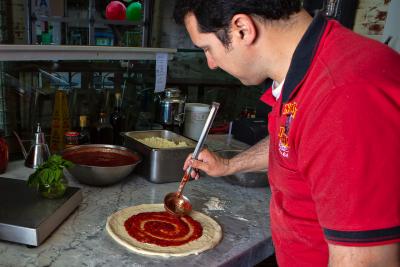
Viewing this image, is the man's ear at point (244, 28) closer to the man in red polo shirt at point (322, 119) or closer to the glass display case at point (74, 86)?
the man in red polo shirt at point (322, 119)

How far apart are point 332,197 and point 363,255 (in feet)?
0.35

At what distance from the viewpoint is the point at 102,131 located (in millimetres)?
1807

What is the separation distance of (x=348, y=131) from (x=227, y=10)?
0.37 metres

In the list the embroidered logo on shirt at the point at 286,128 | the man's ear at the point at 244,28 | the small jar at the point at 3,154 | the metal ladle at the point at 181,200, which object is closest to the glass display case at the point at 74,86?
the small jar at the point at 3,154

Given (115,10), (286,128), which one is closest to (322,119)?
(286,128)

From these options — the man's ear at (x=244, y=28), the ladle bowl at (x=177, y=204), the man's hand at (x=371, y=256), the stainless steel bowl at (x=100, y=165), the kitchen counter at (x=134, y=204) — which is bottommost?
the kitchen counter at (x=134, y=204)

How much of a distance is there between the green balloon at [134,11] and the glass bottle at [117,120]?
11.0 feet

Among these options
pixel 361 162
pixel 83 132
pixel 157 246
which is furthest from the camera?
pixel 83 132

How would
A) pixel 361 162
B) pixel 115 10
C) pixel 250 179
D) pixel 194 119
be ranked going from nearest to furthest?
1. pixel 361 162
2. pixel 250 179
3. pixel 194 119
4. pixel 115 10

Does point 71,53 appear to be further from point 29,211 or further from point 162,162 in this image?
point 29,211

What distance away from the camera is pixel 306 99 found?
70 centimetres

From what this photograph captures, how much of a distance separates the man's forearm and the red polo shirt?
610 millimetres

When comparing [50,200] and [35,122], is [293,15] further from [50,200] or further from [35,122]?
[35,122]

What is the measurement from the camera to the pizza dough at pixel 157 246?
107 centimetres
